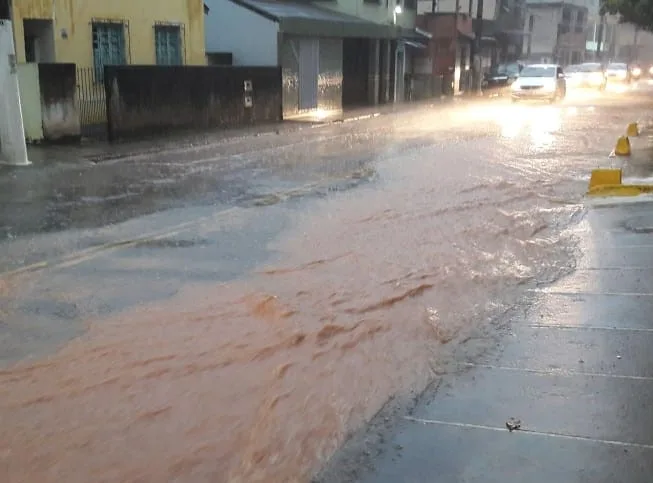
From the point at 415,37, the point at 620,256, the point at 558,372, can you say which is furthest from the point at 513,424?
the point at 415,37

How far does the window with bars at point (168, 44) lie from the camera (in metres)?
21.7

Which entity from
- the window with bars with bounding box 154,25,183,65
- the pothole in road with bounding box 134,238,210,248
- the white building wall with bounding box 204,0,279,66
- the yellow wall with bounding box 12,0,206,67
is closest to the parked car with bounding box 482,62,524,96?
the white building wall with bounding box 204,0,279,66

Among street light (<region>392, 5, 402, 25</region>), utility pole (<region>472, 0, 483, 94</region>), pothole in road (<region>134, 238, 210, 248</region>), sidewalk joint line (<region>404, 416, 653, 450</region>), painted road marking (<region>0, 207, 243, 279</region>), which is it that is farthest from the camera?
utility pole (<region>472, 0, 483, 94</region>)

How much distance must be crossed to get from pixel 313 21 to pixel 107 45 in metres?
8.22

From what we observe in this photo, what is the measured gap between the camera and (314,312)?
6781 mm

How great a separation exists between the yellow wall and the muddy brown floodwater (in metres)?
11.1

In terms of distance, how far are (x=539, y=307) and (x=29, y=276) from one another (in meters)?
4.61

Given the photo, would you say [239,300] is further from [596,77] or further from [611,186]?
[596,77]

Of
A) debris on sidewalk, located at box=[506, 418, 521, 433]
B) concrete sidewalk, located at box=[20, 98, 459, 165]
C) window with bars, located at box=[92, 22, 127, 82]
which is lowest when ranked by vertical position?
debris on sidewalk, located at box=[506, 418, 521, 433]

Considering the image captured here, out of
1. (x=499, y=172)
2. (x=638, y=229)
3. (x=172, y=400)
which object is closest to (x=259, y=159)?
(x=499, y=172)

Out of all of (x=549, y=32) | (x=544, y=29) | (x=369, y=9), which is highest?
(x=544, y=29)

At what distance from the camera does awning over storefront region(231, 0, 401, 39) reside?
25016 mm

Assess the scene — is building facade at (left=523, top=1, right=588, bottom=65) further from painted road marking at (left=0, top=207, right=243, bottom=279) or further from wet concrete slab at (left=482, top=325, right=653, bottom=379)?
wet concrete slab at (left=482, top=325, right=653, bottom=379)

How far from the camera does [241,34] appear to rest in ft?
83.8
